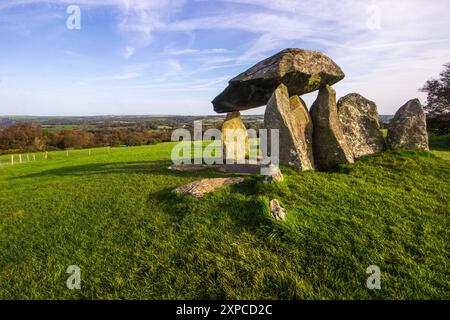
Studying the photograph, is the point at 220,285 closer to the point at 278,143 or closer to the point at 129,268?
the point at 129,268

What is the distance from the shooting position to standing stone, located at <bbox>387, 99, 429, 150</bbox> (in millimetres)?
12469

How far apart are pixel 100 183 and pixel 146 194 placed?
418 cm

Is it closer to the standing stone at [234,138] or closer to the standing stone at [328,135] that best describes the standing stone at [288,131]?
the standing stone at [328,135]

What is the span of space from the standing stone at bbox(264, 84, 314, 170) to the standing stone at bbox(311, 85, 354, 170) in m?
0.46

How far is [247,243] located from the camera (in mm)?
6145

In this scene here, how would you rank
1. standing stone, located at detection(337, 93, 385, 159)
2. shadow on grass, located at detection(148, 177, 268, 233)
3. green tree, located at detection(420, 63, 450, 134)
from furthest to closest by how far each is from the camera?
green tree, located at detection(420, 63, 450, 134) < standing stone, located at detection(337, 93, 385, 159) < shadow on grass, located at detection(148, 177, 268, 233)

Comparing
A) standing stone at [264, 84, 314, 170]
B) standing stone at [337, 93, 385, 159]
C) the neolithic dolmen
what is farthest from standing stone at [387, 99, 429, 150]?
standing stone at [264, 84, 314, 170]

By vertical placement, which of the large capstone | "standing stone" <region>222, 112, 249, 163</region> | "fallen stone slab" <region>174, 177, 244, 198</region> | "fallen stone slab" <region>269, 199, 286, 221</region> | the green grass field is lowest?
the green grass field

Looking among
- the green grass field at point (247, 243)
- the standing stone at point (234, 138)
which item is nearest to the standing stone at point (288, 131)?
the green grass field at point (247, 243)

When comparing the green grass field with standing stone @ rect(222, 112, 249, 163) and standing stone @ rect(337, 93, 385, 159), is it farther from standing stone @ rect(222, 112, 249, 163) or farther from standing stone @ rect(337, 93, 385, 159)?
standing stone @ rect(222, 112, 249, 163)

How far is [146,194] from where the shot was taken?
10258 millimetres

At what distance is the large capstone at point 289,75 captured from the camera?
1165cm

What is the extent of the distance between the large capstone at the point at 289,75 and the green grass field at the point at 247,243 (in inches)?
177

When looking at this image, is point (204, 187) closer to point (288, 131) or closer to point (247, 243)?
point (247, 243)
